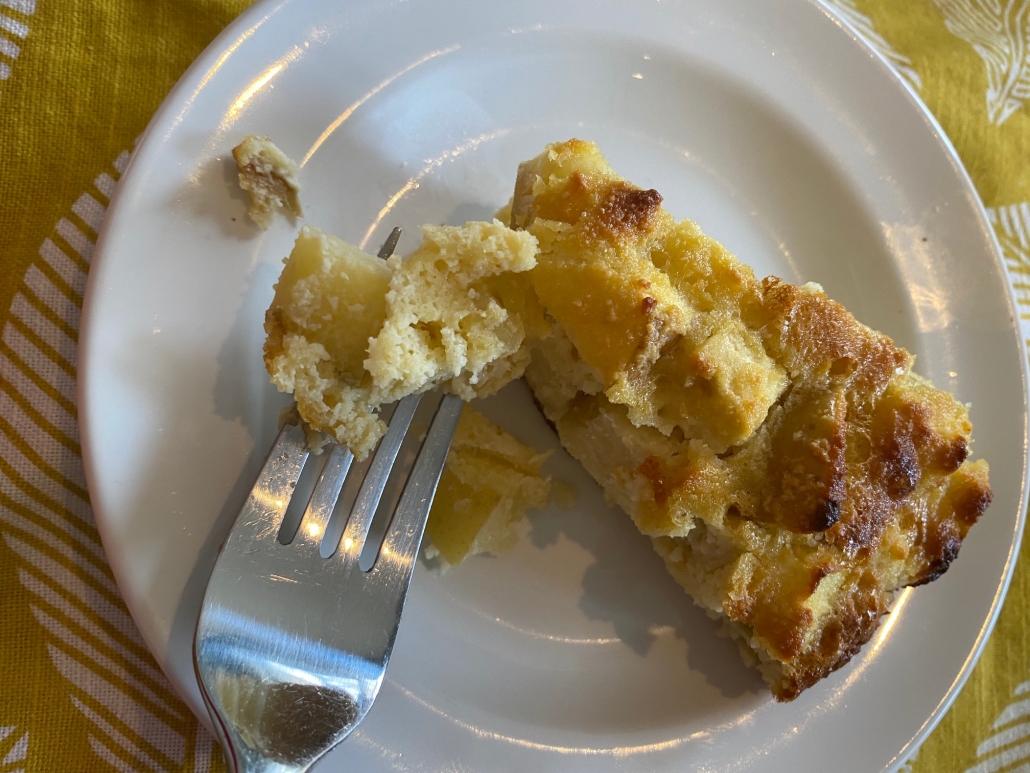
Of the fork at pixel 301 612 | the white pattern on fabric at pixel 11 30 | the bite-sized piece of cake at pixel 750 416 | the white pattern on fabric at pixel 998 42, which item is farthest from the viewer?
the white pattern on fabric at pixel 998 42

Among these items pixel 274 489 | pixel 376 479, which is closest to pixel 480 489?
pixel 376 479

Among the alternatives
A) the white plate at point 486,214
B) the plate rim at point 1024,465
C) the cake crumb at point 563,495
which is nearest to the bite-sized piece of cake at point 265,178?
the white plate at point 486,214

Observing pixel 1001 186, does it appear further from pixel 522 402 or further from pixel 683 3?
pixel 522 402

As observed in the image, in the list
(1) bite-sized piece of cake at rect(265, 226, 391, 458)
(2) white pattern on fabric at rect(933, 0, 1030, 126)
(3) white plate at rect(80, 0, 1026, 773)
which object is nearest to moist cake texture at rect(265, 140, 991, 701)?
(1) bite-sized piece of cake at rect(265, 226, 391, 458)

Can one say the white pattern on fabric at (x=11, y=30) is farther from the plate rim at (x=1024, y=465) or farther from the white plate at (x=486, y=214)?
the plate rim at (x=1024, y=465)

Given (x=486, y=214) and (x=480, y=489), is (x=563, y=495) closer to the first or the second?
(x=480, y=489)

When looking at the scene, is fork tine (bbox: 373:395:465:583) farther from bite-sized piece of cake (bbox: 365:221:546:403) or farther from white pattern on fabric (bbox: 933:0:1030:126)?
white pattern on fabric (bbox: 933:0:1030:126)
